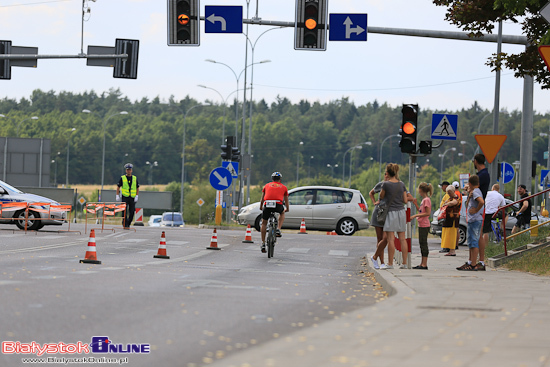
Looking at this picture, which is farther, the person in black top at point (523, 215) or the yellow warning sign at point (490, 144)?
the person in black top at point (523, 215)

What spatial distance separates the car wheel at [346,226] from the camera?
3225 cm

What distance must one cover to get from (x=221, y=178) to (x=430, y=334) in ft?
85.2

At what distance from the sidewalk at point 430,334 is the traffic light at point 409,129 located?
259 inches

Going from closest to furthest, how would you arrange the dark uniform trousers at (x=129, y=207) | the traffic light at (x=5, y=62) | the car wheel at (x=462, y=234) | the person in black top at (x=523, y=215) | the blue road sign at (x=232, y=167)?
the traffic light at (x=5, y=62)
the car wheel at (x=462, y=234)
the person in black top at (x=523, y=215)
the dark uniform trousers at (x=129, y=207)
the blue road sign at (x=232, y=167)

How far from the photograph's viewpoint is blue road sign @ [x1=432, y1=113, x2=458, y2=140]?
2070 centimetres

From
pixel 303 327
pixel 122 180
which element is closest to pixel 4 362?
pixel 303 327

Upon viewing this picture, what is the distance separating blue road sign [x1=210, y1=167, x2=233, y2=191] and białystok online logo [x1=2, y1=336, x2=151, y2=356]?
85.1ft

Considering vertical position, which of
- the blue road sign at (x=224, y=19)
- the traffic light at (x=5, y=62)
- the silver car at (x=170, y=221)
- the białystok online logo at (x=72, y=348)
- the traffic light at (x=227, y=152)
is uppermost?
the blue road sign at (x=224, y=19)

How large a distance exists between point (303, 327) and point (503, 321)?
177 centimetres

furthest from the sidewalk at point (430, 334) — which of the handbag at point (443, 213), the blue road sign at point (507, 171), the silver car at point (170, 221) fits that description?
the silver car at point (170, 221)

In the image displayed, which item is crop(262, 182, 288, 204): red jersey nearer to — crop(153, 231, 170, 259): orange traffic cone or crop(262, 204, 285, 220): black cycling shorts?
crop(262, 204, 285, 220): black cycling shorts

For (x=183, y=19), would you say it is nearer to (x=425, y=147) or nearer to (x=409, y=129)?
(x=409, y=129)

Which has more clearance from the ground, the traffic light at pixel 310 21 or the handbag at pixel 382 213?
the traffic light at pixel 310 21

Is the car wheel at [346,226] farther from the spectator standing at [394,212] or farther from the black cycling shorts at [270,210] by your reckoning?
the spectator standing at [394,212]
